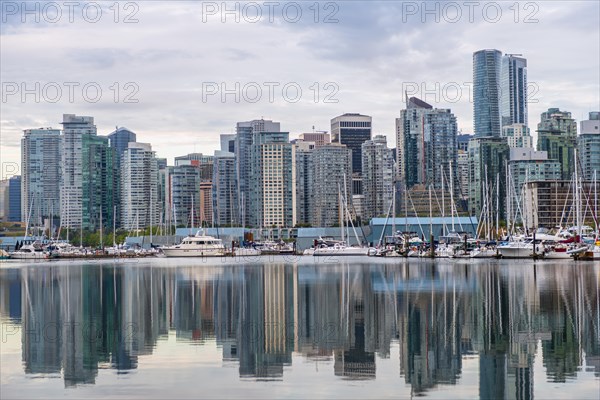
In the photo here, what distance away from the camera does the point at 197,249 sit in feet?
499

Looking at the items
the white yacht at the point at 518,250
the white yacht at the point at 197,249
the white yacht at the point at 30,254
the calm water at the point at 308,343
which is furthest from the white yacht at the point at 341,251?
the calm water at the point at 308,343

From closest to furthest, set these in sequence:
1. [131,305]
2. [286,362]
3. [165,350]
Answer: [286,362]
[165,350]
[131,305]

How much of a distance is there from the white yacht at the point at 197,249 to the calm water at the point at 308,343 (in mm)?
93549

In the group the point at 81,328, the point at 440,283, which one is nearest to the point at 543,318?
the point at 81,328

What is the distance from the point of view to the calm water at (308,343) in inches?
953

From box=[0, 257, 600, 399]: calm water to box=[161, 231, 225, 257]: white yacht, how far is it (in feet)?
307

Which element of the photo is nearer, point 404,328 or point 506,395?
point 506,395

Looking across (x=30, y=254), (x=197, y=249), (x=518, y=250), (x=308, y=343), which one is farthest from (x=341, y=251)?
(x=308, y=343)

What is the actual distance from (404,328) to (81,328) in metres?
12.7

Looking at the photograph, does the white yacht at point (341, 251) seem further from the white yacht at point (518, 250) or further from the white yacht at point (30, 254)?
the white yacht at point (30, 254)

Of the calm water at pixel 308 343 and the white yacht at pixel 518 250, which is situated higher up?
the white yacht at pixel 518 250

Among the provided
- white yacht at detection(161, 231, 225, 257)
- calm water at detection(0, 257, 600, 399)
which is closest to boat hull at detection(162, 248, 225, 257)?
white yacht at detection(161, 231, 225, 257)

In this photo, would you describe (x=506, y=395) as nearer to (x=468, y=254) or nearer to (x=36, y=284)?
(x=36, y=284)

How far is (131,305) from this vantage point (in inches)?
1903
